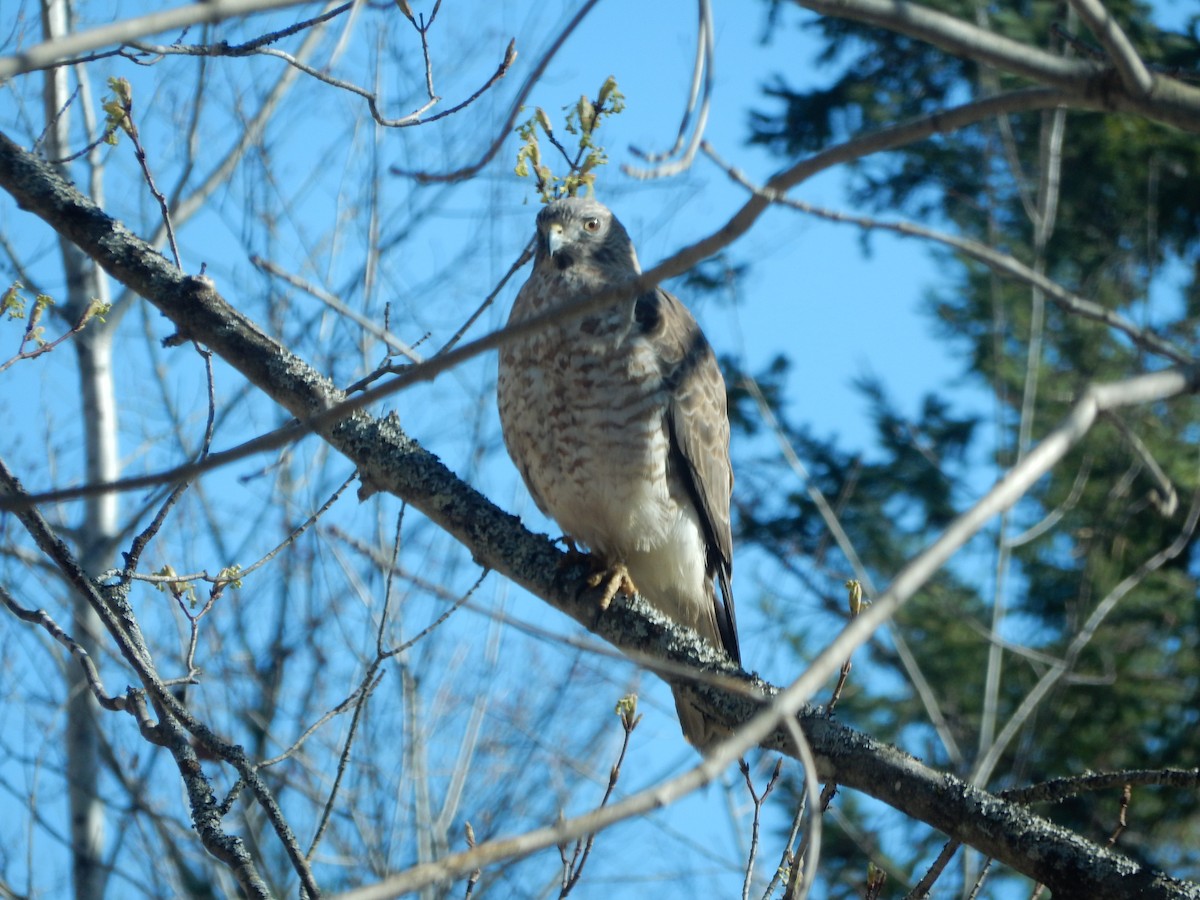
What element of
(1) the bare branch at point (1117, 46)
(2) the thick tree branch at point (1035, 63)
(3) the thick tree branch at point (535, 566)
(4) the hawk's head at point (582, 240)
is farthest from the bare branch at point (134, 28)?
(4) the hawk's head at point (582, 240)

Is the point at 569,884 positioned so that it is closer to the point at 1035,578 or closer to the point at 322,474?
the point at 322,474

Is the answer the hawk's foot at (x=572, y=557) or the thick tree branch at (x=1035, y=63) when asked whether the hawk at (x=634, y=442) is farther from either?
the thick tree branch at (x=1035, y=63)

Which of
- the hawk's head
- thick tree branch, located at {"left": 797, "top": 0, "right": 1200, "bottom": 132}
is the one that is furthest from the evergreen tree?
thick tree branch, located at {"left": 797, "top": 0, "right": 1200, "bottom": 132}

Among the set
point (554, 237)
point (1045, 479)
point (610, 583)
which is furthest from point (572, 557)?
point (1045, 479)

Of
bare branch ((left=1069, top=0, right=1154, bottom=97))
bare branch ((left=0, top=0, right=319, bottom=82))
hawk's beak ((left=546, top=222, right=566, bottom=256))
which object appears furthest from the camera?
hawk's beak ((left=546, top=222, right=566, bottom=256))

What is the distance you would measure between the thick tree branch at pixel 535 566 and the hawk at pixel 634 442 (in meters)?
0.48

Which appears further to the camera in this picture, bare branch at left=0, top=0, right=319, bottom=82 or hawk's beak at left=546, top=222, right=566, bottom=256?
hawk's beak at left=546, top=222, right=566, bottom=256

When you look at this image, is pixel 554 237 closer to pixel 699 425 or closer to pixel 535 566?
pixel 699 425

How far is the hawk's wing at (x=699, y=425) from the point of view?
13.9 ft

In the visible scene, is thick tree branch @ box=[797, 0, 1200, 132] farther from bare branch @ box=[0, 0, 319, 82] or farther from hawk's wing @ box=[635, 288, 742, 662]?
hawk's wing @ box=[635, 288, 742, 662]

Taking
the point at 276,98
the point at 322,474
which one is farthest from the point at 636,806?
the point at 276,98

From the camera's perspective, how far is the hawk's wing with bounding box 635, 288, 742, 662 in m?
4.25

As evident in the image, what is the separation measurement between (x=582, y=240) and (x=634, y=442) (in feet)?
3.31

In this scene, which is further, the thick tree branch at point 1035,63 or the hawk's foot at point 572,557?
the hawk's foot at point 572,557
